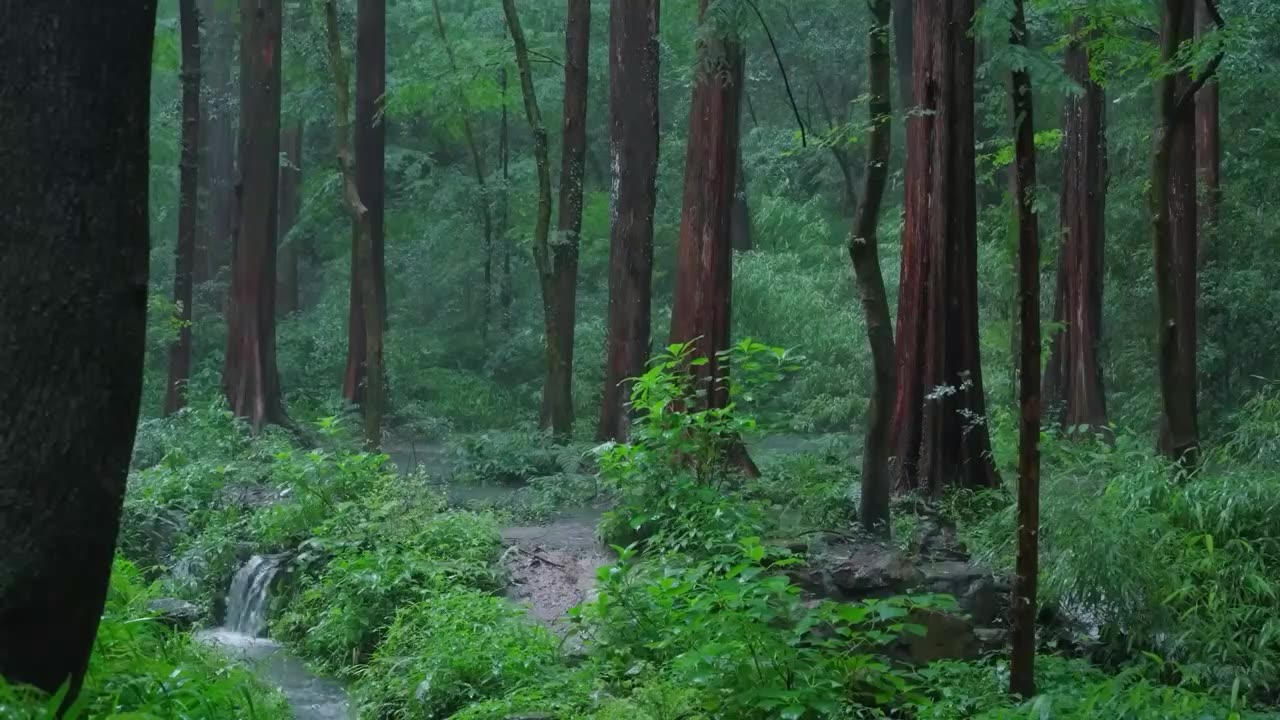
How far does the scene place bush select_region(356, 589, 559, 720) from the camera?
8211 mm

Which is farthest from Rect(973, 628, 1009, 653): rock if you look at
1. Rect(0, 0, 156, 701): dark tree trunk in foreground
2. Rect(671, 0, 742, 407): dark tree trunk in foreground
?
Rect(671, 0, 742, 407): dark tree trunk in foreground

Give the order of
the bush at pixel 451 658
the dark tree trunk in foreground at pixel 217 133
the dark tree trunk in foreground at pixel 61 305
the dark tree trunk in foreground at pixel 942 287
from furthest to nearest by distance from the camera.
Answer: the dark tree trunk in foreground at pixel 217 133
the dark tree trunk in foreground at pixel 942 287
the bush at pixel 451 658
the dark tree trunk in foreground at pixel 61 305

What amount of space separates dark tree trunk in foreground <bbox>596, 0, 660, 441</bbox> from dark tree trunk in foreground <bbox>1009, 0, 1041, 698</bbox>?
1000cm

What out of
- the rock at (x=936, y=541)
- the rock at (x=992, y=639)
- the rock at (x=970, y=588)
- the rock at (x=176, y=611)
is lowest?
the rock at (x=176, y=611)

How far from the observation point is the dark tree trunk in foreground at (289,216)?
3215 cm

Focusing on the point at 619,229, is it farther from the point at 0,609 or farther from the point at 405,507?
the point at 0,609

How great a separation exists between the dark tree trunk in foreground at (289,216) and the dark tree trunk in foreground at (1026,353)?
2753cm

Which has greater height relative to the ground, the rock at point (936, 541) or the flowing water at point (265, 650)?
the rock at point (936, 541)

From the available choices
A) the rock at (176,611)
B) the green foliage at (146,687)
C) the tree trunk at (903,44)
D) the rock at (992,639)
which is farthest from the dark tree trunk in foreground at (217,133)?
the rock at (992,639)

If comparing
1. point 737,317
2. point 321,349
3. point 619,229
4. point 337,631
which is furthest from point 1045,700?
point 321,349

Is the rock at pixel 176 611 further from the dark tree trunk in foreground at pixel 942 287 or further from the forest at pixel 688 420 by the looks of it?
the dark tree trunk in foreground at pixel 942 287

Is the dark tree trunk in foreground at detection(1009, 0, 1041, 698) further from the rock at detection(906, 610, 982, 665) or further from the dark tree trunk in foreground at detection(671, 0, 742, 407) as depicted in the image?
the dark tree trunk in foreground at detection(671, 0, 742, 407)

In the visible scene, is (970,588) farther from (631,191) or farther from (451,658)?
(631,191)

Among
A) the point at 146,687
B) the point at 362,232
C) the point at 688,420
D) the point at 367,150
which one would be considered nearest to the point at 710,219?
the point at 688,420
